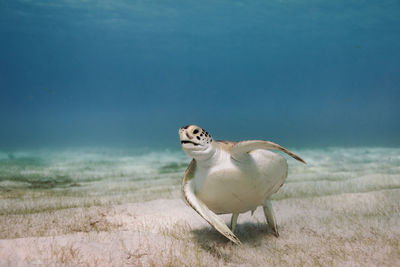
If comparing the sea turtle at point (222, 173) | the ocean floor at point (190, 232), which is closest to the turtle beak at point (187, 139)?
the sea turtle at point (222, 173)

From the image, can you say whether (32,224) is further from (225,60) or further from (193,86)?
(193,86)

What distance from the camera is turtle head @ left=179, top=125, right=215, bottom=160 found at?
3186 mm

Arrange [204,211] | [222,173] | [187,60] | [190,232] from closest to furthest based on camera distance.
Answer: [204,211], [222,173], [190,232], [187,60]

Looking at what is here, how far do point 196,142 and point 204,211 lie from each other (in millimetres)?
762

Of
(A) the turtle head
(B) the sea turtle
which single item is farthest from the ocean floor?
(A) the turtle head

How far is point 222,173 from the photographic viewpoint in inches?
129

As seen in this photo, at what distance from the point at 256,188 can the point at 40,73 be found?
182473mm

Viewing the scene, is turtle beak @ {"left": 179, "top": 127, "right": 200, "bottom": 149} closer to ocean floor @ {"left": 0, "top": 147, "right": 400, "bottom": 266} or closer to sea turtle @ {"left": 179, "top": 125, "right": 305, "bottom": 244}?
sea turtle @ {"left": 179, "top": 125, "right": 305, "bottom": 244}

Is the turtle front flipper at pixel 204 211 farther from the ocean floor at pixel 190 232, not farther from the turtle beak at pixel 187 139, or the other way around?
the turtle beak at pixel 187 139

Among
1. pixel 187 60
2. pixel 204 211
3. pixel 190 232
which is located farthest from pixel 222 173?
pixel 187 60

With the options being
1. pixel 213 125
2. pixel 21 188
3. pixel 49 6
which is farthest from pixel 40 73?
pixel 21 188

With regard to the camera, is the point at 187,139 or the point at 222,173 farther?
the point at 222,173

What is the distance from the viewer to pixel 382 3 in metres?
42.5

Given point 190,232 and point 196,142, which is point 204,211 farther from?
point 190,232
